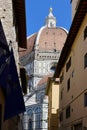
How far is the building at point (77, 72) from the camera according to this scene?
2252 centimetres

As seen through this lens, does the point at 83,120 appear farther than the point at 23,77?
No

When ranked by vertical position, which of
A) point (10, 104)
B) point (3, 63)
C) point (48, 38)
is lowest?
point (10, 104)

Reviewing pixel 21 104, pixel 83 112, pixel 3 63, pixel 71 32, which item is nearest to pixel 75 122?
pixel 83 112

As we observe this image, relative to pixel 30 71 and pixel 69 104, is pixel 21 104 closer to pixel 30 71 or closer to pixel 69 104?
pixel 69 104

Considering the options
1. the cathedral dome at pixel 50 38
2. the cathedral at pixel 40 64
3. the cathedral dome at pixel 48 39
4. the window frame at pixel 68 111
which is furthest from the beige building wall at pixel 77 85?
the cathedral dome at pixel 50 38

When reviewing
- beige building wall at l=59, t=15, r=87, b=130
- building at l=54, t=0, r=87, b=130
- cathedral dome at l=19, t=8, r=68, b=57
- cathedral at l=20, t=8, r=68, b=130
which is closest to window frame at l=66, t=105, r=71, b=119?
building at l=54, t=0, r=87, b=130

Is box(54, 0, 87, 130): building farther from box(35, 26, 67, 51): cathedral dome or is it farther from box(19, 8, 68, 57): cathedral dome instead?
box(35, 26, 67, 51): cathedral dome

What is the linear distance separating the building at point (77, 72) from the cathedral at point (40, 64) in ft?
227

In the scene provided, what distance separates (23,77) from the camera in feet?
96.2

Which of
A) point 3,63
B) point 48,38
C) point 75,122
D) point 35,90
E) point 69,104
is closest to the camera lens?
point 3,63

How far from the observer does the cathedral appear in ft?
335

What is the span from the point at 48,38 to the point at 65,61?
96.5 m

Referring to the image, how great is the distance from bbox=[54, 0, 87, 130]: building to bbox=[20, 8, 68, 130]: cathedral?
227ft

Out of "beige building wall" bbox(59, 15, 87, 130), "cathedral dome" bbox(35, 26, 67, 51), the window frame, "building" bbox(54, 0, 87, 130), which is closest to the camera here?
"building" bbox(54, 0, 87, 130)
